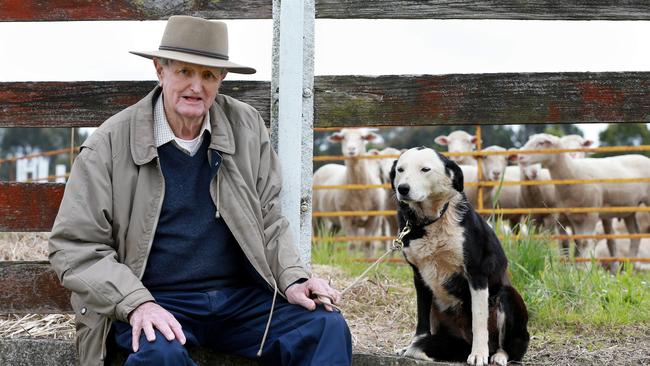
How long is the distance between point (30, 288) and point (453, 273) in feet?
6.68

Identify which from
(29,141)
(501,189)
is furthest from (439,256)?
(29,141)

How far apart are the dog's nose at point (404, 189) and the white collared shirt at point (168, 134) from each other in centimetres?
96

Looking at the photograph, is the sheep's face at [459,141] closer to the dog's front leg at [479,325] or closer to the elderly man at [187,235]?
the dog's front leg at [479,325]

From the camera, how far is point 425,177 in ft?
14.0

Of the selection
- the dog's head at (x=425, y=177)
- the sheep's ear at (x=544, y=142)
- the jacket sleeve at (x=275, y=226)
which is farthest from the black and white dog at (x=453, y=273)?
the sheep's ear at (x=544, y=142)

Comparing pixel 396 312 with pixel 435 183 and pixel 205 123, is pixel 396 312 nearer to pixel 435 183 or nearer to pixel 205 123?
pixel 435 183

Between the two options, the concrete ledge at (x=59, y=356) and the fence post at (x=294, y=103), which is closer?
the concrete ledge at (x=59, y=356)

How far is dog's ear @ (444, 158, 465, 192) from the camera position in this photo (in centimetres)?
431

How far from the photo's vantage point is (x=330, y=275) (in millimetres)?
7055

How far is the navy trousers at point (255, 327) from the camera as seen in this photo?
3.56 meters

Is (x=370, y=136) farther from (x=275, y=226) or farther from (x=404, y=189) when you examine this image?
(x=275, y=226)

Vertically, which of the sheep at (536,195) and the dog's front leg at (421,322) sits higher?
the sheep at (536,195)

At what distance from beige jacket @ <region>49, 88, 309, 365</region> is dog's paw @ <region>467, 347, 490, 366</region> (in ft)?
2.97

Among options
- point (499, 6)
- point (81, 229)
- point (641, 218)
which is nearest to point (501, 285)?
point (499, 6)
